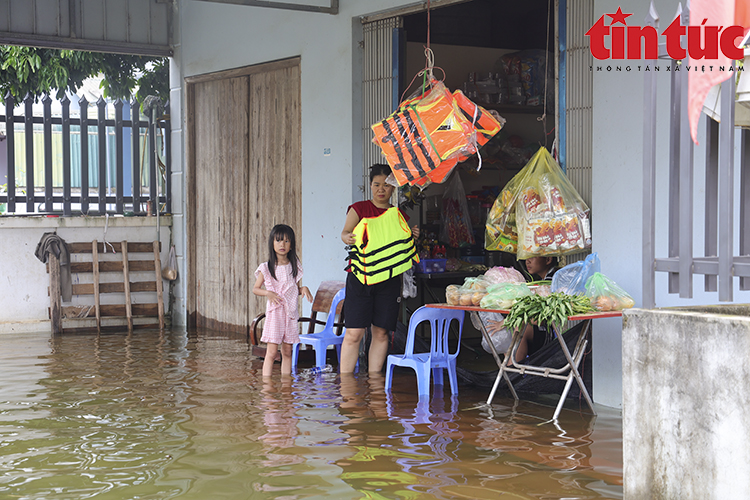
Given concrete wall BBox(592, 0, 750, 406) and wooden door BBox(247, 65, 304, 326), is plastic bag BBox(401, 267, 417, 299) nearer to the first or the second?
wooden door BBox(247, 65, 304, 326)

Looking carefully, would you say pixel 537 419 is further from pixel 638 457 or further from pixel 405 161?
pixel 638 457

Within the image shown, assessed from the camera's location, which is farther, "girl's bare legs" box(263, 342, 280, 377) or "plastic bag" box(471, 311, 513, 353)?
"girl's bare legs" box(263, 342, 280, 377)

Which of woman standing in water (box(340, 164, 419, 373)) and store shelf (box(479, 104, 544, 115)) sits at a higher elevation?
store shelf (box(479, 104, 544, 115))

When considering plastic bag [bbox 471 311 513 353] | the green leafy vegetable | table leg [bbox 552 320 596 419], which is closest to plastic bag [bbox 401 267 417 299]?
plastic bag [bbox 471 311 513 353]

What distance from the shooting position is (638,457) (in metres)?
2.79

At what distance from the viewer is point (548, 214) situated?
17.8 ft

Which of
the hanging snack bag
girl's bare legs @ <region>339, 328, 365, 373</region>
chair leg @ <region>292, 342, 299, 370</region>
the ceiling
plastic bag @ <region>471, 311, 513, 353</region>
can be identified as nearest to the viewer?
the hanging snack bag

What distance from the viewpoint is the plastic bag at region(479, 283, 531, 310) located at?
5.25 m

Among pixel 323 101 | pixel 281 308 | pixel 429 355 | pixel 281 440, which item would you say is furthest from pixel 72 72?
pixel 281 440

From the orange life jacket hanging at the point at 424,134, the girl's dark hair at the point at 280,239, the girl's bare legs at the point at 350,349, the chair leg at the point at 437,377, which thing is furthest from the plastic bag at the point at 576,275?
the girl's dark hair at the point at 280,239

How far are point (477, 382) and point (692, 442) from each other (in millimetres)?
3494

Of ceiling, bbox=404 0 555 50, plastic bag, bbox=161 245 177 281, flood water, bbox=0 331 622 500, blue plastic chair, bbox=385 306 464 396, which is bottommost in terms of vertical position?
flood water, bbox=0 331 622 500

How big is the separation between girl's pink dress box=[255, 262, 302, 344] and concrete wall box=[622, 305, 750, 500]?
3.86 m

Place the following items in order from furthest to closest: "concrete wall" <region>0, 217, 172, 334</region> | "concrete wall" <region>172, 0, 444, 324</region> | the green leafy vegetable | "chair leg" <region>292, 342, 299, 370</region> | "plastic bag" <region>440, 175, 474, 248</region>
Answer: "concrete wall" <region>0, 217, 172, 334</region> < "plastic bag" <region>440, 175, 474, 248</region> < "concrete wall" <region>172, 0, 444, 324</region> < "chair leg" <region>292, 342, 299, 370</region> < the green leafy vegetable
